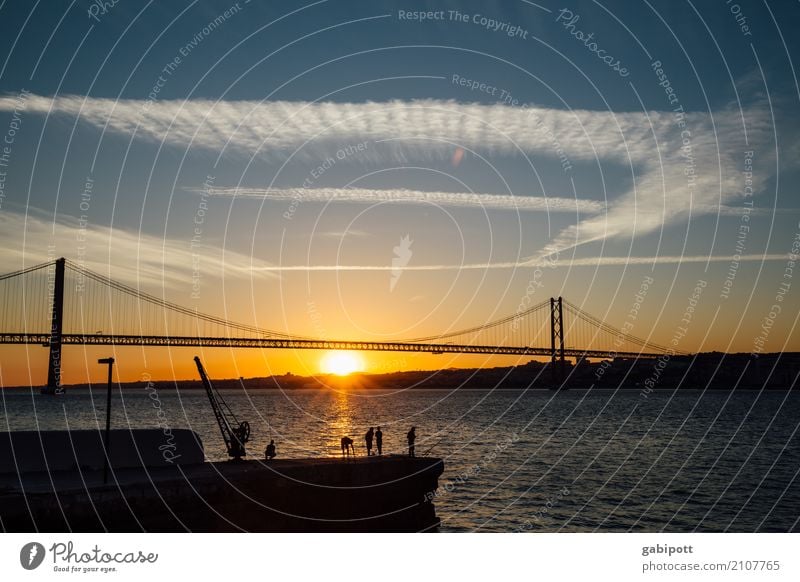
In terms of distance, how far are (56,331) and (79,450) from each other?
13337cm

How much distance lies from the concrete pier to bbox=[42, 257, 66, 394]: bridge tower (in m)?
115

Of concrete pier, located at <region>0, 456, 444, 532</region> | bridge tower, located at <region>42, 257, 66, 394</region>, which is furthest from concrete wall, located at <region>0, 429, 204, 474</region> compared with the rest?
bridge tower, located at <region>42, 257, 66, 394</region>

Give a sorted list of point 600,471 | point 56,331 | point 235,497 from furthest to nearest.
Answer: point 56,331
point 600,471
point 235,497

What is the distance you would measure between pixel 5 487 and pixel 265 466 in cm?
1085

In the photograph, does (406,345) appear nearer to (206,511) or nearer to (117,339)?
(117,339)

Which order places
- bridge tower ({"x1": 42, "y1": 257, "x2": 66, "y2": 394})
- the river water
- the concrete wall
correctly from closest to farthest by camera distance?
the concrete wall < the river water < bridge tower ({"x1": 42, "y1": 257, "x2": 66, "y2": 394})

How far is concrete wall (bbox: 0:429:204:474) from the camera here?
3186 centimetres

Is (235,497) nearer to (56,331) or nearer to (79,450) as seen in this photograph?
(79,450)

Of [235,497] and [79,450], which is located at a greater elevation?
[79,450]

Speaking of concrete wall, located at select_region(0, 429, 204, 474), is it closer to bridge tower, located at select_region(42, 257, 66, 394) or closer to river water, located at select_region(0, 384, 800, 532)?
river water, located at select_region(0, 384, 800, 532)

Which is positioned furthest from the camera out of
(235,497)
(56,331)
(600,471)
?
(56,331)

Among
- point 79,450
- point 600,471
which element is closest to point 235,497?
point 79,450

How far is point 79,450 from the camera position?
33.4 meters
